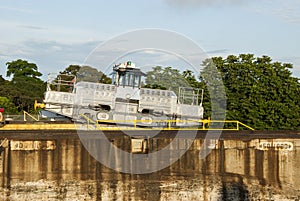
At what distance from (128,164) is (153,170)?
1275 millimetres

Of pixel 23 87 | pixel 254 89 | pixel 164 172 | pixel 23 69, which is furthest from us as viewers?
pixel 23 69

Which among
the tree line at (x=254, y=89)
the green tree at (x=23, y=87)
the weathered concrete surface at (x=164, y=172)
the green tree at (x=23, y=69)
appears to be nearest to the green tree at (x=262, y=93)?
the tree line at (x=254, y=89)

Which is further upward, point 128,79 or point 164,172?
point 128,79

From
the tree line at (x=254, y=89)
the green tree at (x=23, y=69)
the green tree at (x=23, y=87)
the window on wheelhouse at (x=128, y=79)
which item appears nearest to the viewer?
the window on wheelhouse at (x=128, y=79)

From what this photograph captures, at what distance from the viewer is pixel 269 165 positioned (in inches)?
1019

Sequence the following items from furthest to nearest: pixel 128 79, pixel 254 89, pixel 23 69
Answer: pixel 23 69, pixel 254 89, pixel 128 79

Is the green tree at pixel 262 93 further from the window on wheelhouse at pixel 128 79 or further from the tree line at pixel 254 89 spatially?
the window on wheelhouse at pixel 128 79

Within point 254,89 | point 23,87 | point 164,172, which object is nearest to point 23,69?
point 23,87

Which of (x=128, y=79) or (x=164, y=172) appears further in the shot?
(x=128, y=79)

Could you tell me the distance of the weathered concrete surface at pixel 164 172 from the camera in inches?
901

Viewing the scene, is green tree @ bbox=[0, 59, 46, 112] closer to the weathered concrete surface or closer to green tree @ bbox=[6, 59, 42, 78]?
green tree @ bbox=[6, 59, 42, 78]

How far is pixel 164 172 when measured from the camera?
24.6 m

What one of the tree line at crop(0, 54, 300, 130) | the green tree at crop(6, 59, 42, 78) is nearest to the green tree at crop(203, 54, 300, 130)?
the tree line at crop(0, 54, 300, 130)

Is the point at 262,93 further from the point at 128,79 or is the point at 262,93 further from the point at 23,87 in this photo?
the point at 23,87
